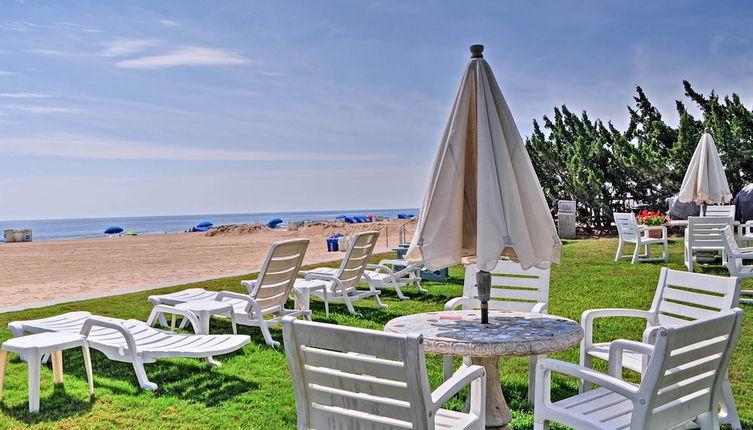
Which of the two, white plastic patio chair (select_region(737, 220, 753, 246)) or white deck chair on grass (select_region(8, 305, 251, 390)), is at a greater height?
white plastic patio chair (select_region(737, 220, 753, 246))

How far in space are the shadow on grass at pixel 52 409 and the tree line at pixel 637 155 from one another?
2125cm

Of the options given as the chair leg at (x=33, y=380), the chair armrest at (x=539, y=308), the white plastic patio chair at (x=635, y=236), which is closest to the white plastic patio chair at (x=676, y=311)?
the chair armrest at (x=539, y=308)

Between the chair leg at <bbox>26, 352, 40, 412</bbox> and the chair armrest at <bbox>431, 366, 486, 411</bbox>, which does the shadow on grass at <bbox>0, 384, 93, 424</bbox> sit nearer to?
the chair leg at <bbox>26, 352, 40, 412</bbox>

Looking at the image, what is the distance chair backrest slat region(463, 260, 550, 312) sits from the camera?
189 inches

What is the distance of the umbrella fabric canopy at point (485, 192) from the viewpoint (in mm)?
3287

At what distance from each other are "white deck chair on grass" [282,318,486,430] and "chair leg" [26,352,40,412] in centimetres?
250

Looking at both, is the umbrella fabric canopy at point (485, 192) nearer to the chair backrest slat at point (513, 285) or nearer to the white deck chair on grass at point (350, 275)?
the chair backrest slat at point (513, 285)

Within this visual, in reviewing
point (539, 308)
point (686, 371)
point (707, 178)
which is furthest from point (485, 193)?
point (707, 178)

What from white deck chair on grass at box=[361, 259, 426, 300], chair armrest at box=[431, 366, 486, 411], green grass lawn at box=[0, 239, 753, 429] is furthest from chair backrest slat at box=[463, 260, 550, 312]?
white deck chair on grass at box=[361, 259, 426, 300]

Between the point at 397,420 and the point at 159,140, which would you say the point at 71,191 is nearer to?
the point at 159,140

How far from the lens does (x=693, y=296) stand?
413 cm

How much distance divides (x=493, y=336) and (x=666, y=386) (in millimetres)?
904

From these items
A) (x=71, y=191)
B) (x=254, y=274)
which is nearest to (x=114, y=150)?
(x=71, y=191)

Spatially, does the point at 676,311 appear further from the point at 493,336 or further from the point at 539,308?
→ the point at 493,336
